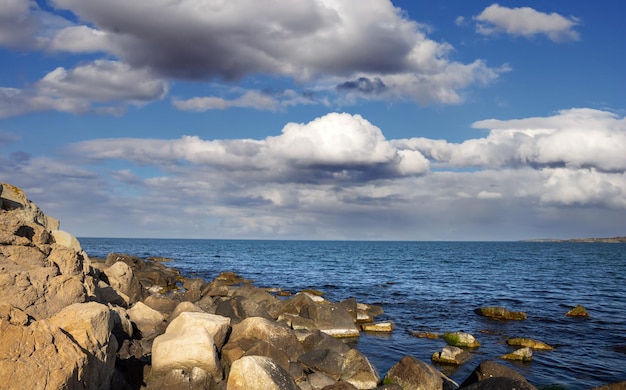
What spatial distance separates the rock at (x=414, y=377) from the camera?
53.4ft

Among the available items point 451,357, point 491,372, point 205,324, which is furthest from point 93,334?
point 451,357

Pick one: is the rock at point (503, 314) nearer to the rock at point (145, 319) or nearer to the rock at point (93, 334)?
the rock at point (145, 319)

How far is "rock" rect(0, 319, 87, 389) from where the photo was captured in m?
9.28

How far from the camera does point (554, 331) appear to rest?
95.8 feet

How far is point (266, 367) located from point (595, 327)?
2590 cm

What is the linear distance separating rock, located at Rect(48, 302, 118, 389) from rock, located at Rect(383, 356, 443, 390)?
912 centimetres

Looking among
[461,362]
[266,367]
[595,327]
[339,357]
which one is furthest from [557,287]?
[266,367]

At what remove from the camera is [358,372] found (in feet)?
56.3

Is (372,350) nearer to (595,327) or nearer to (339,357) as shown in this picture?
(339,357)

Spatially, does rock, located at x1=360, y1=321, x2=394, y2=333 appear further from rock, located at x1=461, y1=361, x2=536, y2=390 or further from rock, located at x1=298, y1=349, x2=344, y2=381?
rock, located at x1=461, y1=361, x2=536, y2=390

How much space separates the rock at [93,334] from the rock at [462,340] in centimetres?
1778

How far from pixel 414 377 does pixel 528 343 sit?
11.5 m

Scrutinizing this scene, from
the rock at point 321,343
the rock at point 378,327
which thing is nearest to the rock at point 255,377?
the rock at point 321,343

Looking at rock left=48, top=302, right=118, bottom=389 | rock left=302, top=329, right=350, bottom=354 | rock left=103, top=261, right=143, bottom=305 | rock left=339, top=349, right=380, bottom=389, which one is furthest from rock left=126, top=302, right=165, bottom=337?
rock left=339, top=349, right=380, bottom=389
